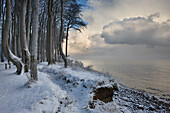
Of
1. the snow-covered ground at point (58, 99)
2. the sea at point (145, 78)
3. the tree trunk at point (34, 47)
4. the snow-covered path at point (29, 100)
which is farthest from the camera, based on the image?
the sea at point (145, 78)

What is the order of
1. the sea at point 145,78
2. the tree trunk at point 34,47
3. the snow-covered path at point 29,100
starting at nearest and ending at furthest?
the snow-covered path at point 29,100
the tree trunk at point 34,47
the sea at point 145,78

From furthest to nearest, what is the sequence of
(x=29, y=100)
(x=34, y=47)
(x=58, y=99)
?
1. (x=34, y=47)
2. (x=58, y=99)
3. (x=29, y=100)

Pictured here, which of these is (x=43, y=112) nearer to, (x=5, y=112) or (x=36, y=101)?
(x=36, y=101)

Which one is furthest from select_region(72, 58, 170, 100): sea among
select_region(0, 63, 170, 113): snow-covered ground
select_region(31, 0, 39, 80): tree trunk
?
select_region(31, 0, 39, 80): tree trunk

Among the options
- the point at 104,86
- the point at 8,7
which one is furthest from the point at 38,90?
the point at 8,7

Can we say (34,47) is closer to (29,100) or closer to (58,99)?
(29,100)

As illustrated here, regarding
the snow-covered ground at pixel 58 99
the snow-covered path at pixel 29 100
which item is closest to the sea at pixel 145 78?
the snow-covered ground at pixel 58 99

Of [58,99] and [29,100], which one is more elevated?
[29,100]

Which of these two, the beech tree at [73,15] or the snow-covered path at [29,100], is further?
the beech tree at [73,15]

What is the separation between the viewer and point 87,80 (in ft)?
18.1

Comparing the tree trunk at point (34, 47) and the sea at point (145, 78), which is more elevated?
the tree trunk at point (34, 47)

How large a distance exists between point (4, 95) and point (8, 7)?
6.99 meters

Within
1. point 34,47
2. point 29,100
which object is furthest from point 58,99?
point 34,47

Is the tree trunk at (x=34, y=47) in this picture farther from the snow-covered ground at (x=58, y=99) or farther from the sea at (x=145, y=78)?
the sea at (x=145, y=78)
